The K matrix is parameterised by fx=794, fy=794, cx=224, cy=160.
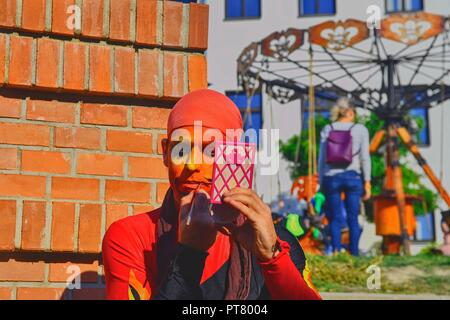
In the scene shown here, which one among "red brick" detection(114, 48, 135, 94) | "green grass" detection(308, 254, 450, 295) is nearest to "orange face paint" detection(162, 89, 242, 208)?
"red brick" detection(114, 48, 135, 94)

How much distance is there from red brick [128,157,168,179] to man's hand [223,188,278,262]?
1.41 feet

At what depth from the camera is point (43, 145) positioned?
2.36 meters

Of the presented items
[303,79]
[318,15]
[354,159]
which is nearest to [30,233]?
[354,159]

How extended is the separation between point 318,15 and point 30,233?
336 inches

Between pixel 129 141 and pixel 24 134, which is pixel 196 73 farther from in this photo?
pixel 24 134

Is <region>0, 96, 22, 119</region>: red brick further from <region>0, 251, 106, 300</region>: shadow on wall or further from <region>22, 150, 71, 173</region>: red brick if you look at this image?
<region>0, 251, 106, 300</region>: shadow on wall

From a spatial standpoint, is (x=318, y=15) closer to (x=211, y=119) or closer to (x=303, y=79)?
(x=303, y=79)

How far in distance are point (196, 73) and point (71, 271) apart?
0.72 m

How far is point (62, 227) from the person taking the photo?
2.33 meters

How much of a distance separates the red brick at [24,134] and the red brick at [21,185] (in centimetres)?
10

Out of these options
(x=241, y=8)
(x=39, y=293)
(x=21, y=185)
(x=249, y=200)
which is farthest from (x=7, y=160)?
(x=241, y=8)

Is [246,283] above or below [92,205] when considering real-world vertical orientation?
below

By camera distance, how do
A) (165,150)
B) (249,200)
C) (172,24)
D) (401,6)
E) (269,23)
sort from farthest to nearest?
1. (269,23)
2. (401,6)
3. (172,24)
4. (165,150)
5. (249,200)
